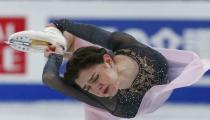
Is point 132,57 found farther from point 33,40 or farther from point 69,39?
point 33,40

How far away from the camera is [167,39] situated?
404 centimetres

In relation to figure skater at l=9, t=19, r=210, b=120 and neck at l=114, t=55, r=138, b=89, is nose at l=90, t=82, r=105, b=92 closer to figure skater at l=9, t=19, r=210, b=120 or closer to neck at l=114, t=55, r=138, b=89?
figure skater at l=9, t=19, r=210, b=120

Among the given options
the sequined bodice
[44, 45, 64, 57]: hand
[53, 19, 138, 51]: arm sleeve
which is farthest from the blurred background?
[44, 45, 64, 57]: hand

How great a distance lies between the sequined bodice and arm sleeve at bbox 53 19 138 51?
75mm

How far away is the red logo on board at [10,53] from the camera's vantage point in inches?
157

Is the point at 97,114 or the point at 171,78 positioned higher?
the point at 171,78

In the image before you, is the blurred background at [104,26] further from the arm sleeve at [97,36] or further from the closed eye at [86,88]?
the closed eye at [86,88]

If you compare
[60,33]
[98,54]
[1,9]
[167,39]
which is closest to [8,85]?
[1,9]

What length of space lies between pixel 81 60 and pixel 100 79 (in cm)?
10

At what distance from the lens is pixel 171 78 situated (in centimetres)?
259

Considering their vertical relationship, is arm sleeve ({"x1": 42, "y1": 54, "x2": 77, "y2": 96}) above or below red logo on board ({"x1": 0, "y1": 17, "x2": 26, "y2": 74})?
above

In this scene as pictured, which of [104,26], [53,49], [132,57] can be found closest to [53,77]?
[53,49]

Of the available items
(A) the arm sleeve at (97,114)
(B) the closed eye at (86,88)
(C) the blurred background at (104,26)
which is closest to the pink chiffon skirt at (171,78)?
(A) the arm sleeve at (97,114)

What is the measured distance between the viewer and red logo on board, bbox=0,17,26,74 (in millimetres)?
4000
